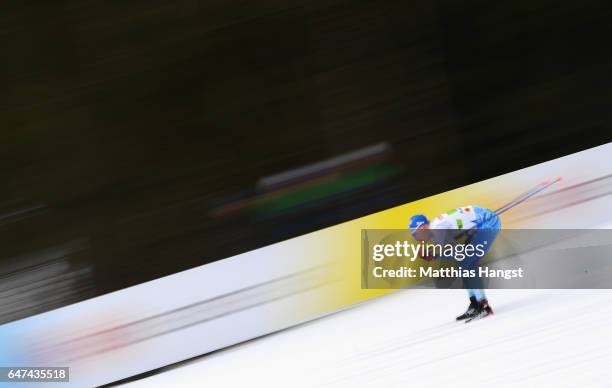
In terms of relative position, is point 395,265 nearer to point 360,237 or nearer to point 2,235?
point 360,237

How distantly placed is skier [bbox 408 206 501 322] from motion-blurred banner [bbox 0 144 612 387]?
0.32ft

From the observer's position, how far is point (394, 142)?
130 inches

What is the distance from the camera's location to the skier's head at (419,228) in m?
2.84

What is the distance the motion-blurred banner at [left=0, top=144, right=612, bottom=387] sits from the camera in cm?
301

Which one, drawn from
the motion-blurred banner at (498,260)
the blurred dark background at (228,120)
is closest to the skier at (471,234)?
the motion-blurred banner at (498,260)

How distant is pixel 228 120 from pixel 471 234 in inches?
48.3

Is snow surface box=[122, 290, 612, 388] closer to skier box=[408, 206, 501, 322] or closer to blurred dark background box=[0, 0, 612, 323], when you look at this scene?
skier box=[408, 206, 501, 322]

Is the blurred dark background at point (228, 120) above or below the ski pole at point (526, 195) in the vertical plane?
above

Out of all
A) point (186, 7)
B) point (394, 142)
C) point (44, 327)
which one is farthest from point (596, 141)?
point (44, 327)

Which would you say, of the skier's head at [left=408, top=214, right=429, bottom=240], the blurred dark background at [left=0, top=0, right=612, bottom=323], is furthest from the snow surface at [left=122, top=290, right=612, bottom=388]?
the blurred dark background at [left=0, top=0, right=612, bottom=323]

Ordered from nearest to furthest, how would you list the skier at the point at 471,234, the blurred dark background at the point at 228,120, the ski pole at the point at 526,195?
the skier at the point at 471,234 → the blurred dark background at the point at 228,120 → the ski pole at the point at 526,195

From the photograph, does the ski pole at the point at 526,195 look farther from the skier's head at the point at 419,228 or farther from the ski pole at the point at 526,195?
the skier's head at the point at 419,228

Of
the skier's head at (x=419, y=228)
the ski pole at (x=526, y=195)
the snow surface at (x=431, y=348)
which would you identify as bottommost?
the snow surface at (x=431, y=348)

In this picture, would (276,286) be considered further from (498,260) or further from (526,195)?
(526,195)
